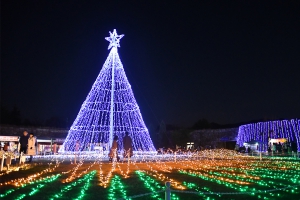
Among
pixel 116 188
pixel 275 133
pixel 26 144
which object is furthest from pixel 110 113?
pixel 275 133

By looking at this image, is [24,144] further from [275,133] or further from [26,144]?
[275,133]

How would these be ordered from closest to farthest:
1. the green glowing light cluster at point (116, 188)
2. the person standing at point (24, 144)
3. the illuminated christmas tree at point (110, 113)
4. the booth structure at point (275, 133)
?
the green glowing light cluster at point (116, 188) < the person standing at point (24, 144) < the illuminated christmas tree at point (110, 113) < the booth structure at point (275, 133)

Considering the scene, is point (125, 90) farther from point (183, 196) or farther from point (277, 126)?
point (277, 126)

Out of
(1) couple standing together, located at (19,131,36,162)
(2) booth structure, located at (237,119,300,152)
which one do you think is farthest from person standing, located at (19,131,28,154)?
(2) booth structure, located at (237,119,300,152)

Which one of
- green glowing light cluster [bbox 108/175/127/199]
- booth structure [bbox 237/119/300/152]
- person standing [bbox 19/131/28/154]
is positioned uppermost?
booth structure [bbox 237/119/300/152]

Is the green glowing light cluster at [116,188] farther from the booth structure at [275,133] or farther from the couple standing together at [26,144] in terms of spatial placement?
the booth structure at [275,133]

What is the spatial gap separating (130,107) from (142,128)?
1.71 metres

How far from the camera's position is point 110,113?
2367 cm

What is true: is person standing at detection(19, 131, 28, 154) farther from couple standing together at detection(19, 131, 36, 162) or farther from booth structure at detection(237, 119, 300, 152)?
booth structure at detection(237, 119, 300, 152)

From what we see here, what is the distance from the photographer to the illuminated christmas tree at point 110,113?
22.9 meters

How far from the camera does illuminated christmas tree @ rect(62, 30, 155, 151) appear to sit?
75.0 ft

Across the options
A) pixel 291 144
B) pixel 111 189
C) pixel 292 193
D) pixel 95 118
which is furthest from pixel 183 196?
pixel 291 144

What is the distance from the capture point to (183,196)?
7461 mm

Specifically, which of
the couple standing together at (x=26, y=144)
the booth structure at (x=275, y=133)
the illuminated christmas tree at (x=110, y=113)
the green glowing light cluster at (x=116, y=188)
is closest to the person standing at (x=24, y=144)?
the couple standing together at (x=26, y=144)
